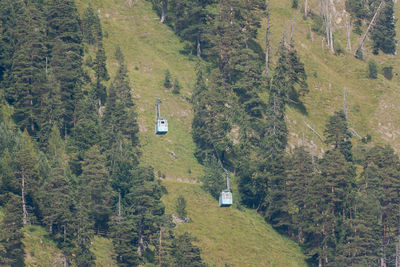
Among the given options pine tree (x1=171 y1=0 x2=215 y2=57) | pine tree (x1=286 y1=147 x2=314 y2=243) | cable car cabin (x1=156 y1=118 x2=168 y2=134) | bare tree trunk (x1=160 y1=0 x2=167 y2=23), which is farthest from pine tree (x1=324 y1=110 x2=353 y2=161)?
bare tree trunk (x1=160 y1=0 x2=167 y2=23)

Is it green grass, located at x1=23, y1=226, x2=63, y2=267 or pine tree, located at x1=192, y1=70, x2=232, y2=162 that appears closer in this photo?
green grass, located at x1=23, y1=226, x2=63, y2=267

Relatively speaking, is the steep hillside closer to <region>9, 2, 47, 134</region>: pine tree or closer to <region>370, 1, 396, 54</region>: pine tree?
<region>370, 1, 396, 54</region>: pine tree

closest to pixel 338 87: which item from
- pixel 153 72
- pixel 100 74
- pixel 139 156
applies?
pixel 153 72

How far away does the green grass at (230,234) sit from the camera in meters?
105

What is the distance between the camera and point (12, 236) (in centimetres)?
8500

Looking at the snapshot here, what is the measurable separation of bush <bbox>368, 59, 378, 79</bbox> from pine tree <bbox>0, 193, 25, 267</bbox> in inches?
3203

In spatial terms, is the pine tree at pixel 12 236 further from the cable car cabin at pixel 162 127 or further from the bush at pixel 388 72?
the bush at pixel 388 72

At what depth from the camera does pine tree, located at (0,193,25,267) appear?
8394cm

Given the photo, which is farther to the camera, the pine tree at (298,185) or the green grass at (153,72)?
the green grass at (153,72)

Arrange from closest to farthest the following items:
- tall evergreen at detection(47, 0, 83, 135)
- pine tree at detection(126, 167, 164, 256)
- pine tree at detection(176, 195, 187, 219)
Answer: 1. pine tree at detection(126, 167, 164, 256)
2. pine tree at detection(176, 195, 187, 219)
3. tall evergreen at detection(47, 0, 83, 135)

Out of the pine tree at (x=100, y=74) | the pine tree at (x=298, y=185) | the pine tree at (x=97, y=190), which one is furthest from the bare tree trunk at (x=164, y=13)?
the pine tree at (x=97, y=190)

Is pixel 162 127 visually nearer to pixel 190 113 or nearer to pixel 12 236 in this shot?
pixel 12 236

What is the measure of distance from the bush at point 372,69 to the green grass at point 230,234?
153 feet

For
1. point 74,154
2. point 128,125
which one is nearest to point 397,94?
point 128,125
